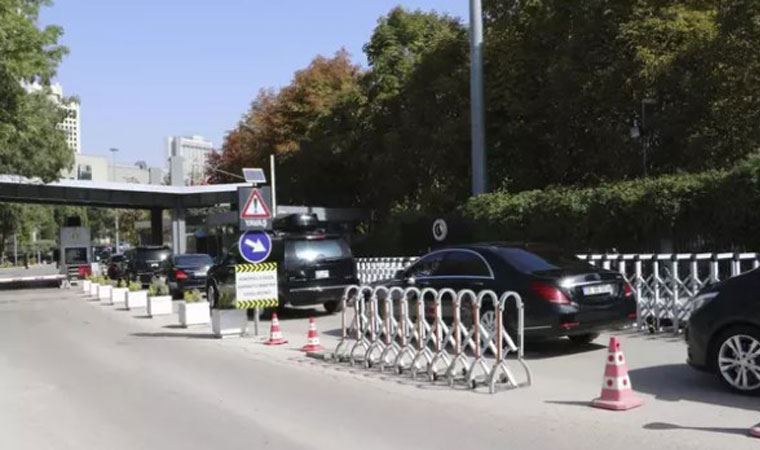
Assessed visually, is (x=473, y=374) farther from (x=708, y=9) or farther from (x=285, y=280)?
(x=708, y=9)

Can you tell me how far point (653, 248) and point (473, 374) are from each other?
9.33 meters

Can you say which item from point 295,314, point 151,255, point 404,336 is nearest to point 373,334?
point 404,336

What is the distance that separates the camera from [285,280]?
17250 mm

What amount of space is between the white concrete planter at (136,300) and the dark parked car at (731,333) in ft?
58.9

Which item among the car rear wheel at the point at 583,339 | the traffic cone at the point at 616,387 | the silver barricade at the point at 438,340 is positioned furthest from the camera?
the car rear wheel at the point at 583,339

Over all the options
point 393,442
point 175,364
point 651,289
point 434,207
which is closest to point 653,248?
point 651,289

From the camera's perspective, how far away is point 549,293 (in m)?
10.7

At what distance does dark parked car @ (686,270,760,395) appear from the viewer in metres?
7.92

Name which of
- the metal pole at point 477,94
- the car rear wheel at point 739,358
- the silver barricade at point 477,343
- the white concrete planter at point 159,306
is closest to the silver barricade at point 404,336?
the silver barricade at point 477,343

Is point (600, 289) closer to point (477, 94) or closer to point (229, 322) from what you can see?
point (229, 322)

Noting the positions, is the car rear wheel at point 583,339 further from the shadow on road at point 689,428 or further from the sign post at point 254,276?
the sign post at point 254,276

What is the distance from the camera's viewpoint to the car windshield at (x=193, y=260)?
89.2 feet

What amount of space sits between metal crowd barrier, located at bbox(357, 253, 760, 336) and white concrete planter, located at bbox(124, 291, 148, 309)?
14299 millimetres

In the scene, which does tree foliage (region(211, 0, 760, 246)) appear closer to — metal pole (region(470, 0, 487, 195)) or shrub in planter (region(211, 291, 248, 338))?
metal pole (region(470, 0, 487, 195))
